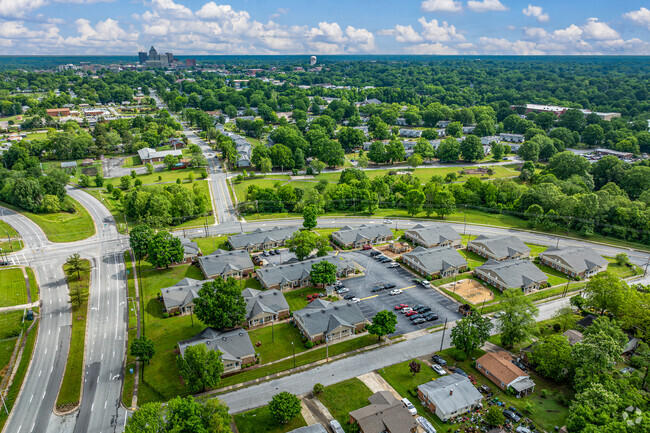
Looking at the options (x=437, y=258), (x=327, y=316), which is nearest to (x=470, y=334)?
(x=327, y=316)

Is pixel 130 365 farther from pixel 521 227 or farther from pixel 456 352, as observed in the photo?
pixel 521 227

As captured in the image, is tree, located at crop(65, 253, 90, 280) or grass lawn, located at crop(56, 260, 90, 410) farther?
tree, located at crop(65, 253, 90, 280)

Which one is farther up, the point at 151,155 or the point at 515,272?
the point at 151,155

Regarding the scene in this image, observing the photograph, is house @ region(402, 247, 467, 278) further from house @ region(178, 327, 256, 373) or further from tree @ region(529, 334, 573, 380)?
house @ region(178, 327, 256, 373)

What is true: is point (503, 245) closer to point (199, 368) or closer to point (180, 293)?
point (180, 293)

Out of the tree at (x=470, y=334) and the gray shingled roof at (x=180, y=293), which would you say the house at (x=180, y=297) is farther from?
the tree at (x=470, y=334)

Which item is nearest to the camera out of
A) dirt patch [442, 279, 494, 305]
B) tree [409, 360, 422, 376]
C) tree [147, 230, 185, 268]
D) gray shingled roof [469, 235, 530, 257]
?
tree [409, 360, 422, 376]

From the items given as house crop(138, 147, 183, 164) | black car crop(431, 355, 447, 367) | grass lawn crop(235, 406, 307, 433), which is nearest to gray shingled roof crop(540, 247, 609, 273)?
black car crop(431, 355, 447, 367)

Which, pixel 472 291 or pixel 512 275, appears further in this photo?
pixel 512 275
